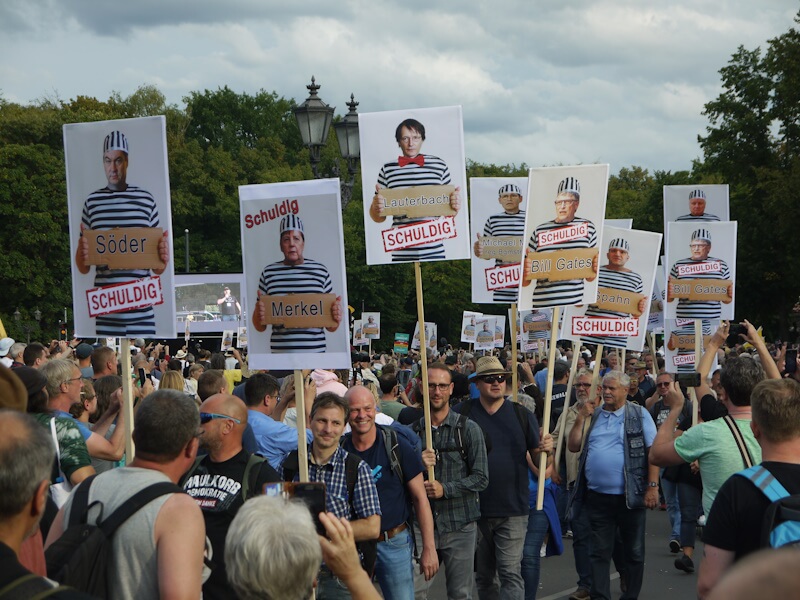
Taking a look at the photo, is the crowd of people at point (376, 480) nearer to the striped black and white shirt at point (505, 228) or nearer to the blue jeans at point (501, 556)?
the blue jeans at point (501, 556)

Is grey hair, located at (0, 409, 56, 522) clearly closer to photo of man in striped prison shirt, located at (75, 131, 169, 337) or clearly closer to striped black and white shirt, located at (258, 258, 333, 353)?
striped black and white shirt, located at (258, 258, 333, 353)

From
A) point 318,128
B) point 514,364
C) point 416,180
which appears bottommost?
point 514,364

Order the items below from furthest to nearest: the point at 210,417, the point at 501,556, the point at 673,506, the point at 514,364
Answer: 1. the point at 673,506
2. the point at 514,364
3. the point at 501,556
4. the point at 210,417

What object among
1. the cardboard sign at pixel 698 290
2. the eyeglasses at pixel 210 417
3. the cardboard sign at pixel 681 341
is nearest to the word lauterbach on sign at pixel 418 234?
the eyeglasses at pixel 210 417

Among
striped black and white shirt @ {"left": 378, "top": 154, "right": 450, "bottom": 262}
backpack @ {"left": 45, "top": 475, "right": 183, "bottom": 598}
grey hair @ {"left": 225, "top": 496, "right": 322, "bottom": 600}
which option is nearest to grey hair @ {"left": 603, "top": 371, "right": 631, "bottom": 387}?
striped black and white shirt @ {"left": 378, "top": 154, "right": 450, "bottom": 262}

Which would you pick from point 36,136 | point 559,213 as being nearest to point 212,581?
point 559,213

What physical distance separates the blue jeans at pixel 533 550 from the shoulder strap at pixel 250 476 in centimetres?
395

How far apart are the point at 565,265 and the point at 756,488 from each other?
17.3 feet

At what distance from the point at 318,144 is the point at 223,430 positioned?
34.4ft

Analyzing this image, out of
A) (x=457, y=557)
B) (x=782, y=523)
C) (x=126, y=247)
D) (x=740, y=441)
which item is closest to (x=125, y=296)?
(x=126, y=247)

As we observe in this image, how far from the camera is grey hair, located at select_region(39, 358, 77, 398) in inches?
260

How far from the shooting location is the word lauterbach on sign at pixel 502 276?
12.5 meters

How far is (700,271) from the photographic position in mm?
13891

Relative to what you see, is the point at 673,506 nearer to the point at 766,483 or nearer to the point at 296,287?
the point at 296,287
